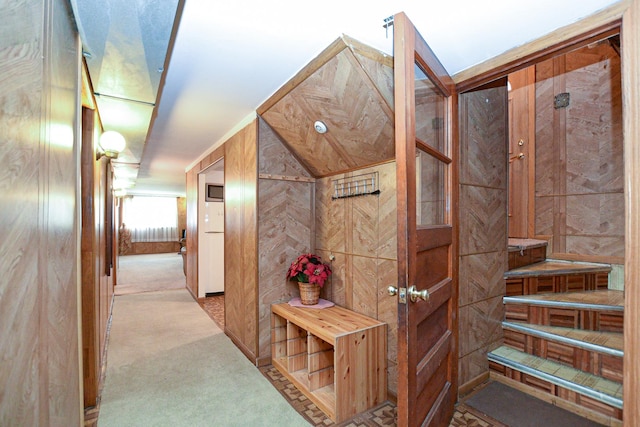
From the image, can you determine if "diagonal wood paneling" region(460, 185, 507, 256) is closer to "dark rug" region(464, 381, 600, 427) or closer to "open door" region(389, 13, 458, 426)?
"open door" region(389, 13, 458, 426)

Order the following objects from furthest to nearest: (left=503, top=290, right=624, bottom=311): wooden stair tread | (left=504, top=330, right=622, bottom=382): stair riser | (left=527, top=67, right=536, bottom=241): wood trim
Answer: (left=527, top=67, right=536, bottom=241): wood trim < (left=503, top=290, right=624, bottom=311): wooden stair tread < (left=504, top=330, right=622, bottom=382): stair riser

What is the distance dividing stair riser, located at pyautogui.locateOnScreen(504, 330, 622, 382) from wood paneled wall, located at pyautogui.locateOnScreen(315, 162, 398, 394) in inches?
39.0

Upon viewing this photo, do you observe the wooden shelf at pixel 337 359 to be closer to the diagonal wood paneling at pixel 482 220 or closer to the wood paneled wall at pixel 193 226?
the diagonal wood paneling at pixel 482 220

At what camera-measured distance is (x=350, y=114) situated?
212 cm

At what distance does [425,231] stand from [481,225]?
3.46ft

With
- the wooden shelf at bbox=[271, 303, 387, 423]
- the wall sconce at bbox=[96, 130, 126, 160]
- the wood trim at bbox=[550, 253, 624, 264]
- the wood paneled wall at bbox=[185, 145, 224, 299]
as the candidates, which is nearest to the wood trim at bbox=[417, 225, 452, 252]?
the wooden shelf at bbox=[271, 303, 387, 423]

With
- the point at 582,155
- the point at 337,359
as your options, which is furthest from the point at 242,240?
the point at 582,155

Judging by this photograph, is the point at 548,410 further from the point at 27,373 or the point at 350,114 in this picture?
the point at 27,373

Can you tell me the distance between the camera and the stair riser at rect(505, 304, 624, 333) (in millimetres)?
2120

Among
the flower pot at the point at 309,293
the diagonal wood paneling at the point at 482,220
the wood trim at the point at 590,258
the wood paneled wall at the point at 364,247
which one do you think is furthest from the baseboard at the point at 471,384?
the wood trim at the point at 590,258

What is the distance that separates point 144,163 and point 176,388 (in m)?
4.05

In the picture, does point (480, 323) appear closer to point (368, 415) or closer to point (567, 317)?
point (567, 317)

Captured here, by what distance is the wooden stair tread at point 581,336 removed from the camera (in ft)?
6.29

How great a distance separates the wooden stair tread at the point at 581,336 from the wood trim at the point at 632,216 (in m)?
0.87
